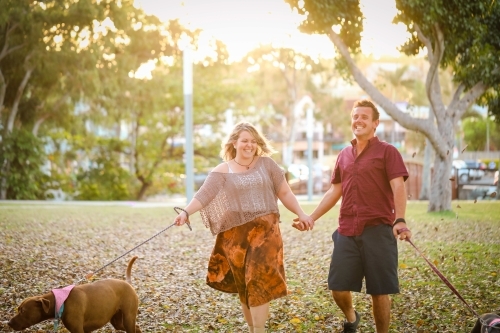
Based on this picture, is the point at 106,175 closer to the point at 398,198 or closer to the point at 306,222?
the point at 306,222

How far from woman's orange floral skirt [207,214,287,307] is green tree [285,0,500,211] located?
26.6ft

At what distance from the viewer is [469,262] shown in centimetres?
877

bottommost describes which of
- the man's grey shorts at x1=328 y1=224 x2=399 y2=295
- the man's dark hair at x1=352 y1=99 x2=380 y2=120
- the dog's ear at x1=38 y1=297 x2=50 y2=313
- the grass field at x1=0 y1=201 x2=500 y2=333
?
the grass field at x1=0 y1=201 x2=500 y2=333

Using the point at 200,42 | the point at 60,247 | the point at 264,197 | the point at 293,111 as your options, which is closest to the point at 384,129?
the point at 293,111

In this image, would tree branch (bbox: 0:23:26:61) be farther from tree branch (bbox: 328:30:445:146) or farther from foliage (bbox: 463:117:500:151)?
foliage (bbox: 463:117:500:151)

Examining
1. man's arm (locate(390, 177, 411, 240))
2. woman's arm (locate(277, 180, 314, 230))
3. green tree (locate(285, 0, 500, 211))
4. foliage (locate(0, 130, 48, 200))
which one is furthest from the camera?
green tree (locate(285, 0, 500, 211))

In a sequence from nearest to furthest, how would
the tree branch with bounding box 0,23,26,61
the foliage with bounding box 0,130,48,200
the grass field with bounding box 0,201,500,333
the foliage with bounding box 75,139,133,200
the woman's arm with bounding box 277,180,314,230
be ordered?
the woman's arm with bounding box 277,180,314,230, the grass field with bounding box 0,201,500,333, the tree branch with bounding box 0,23,26,61, the foliage with bounding box 0,130,48,200, the foliage with bounding box 75,139,133,200

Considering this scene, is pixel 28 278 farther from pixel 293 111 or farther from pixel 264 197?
pixel 293 111

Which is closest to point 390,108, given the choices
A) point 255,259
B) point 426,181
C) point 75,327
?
point 255,259

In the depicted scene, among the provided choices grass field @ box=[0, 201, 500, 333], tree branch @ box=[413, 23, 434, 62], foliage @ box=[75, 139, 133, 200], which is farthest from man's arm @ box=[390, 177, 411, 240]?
foliage @ box=[75, 139, 133, 200]

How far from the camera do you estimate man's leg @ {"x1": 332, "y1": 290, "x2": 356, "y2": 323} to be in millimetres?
5391

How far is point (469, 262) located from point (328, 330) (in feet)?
11.0

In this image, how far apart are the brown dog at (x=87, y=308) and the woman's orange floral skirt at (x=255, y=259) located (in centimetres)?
79

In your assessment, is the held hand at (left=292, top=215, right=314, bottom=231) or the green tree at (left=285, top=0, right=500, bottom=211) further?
the green tree at (left=285, top=0, right=500, bottom=211)
